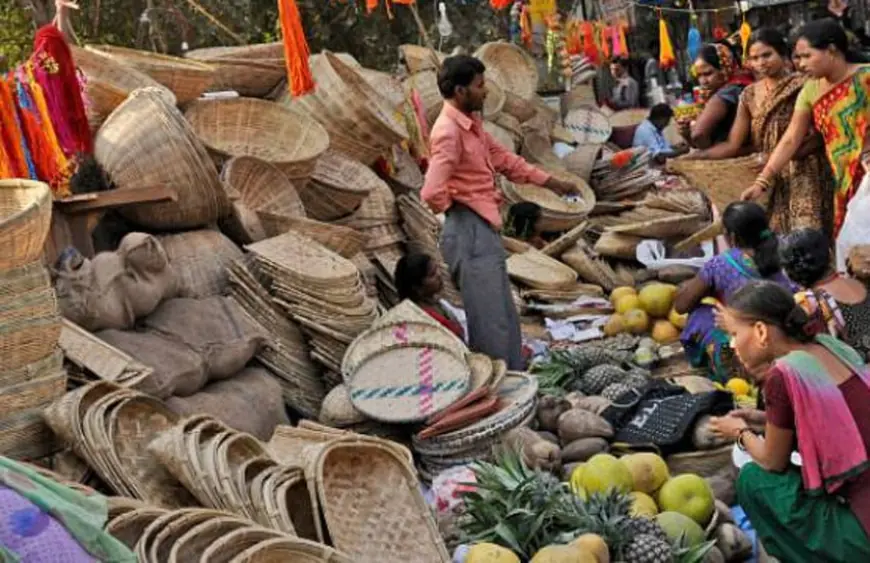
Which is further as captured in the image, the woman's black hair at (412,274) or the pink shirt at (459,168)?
the woman's black hair at (412,274)

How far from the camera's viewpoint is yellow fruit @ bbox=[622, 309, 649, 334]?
728cm

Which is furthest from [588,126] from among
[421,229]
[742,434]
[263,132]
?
[742,434]

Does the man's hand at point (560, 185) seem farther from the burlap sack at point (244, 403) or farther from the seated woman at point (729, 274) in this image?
the burlap sack at point (244, 403)

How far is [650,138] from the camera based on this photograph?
1262cm

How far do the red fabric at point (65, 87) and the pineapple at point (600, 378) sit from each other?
95.6 inches

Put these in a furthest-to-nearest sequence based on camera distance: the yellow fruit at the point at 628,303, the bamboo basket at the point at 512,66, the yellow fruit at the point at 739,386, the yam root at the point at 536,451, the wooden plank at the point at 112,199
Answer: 1. the bamboo basket at the point at 512,66
2. the yellow fruit at the point at 628,303
3. the yellow fruit at the point at 739,386
4. the wooden plank at the point at 112,199
5. the yam root at the point at 536,451

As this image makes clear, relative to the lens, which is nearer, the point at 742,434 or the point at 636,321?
the point at 742,434

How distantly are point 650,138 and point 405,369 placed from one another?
7.83 meters

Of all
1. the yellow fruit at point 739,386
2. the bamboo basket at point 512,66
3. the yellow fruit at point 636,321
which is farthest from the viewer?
the bamboo basket at point 512,66

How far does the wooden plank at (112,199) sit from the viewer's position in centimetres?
539

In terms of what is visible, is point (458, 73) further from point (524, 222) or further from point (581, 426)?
point (524, 222)

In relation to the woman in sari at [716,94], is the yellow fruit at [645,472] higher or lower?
lower

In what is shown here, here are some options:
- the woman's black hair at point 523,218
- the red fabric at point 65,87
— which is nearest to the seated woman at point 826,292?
the red fabric at point 65,87

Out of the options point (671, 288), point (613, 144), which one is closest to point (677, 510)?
point (671, 288)
